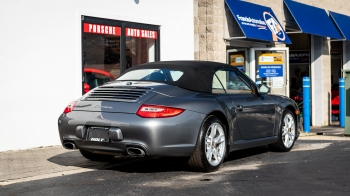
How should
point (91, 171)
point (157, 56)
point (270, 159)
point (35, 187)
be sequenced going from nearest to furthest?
point (35, 187) < point (91, 171) < point (270, 159) < point (157, 56)

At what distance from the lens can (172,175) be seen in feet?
25.6

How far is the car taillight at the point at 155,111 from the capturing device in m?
7.48

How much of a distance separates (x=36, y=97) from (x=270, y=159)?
14.1ft

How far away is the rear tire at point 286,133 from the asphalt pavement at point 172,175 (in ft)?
0.49

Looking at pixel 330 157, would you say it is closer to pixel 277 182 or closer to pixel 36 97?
pixel 277 182

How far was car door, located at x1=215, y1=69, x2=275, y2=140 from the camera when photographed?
8.84 meters

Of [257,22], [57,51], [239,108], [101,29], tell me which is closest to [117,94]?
[239,108]

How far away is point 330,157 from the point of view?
9570mm

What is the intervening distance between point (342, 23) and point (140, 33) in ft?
33.0

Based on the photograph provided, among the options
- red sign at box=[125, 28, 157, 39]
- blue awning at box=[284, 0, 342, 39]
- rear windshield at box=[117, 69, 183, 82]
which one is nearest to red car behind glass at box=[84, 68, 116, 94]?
red sign at box=[125, 28, 157, 39]

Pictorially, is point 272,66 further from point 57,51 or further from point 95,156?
point 95,156

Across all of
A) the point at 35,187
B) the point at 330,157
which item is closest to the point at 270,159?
the point at 330,157

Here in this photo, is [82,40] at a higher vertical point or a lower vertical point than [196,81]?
higher

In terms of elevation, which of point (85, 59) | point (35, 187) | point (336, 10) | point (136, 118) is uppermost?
point (336, 10)
